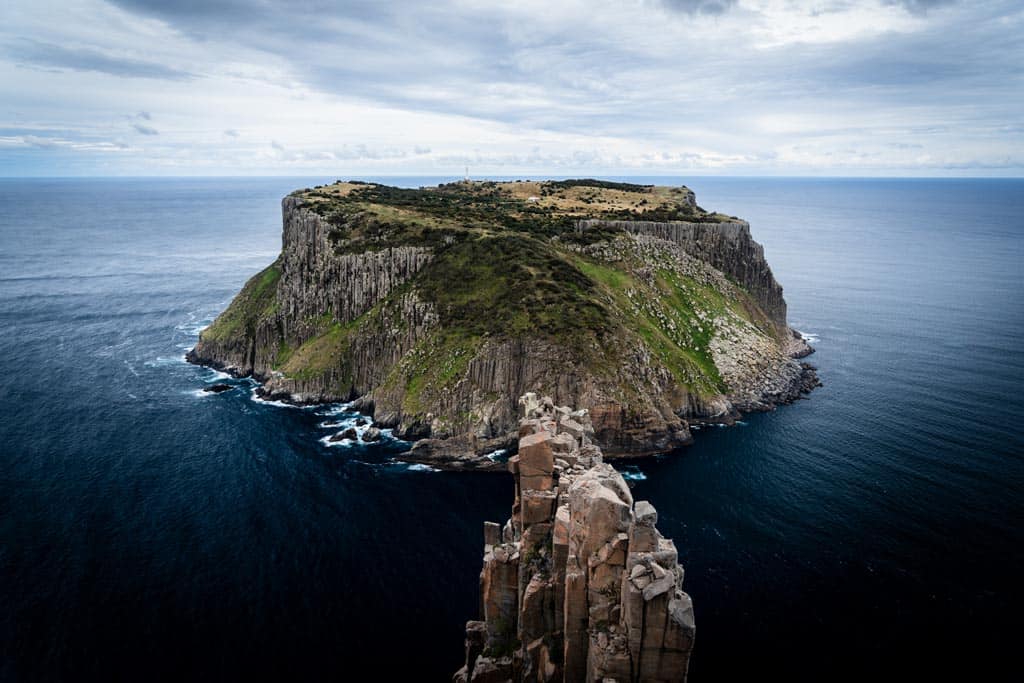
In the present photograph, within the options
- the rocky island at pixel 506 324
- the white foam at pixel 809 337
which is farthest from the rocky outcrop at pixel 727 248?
the white foam at pixel 809 337

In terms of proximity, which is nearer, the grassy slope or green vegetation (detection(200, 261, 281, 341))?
the grassy slope

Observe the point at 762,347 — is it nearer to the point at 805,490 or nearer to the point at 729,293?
the point at 729,293

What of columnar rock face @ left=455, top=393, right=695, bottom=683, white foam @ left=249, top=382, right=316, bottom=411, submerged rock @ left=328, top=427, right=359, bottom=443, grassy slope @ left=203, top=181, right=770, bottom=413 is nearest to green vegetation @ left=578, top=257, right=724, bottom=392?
grassy slope @ left=203, top=181, right=770, bottom=413

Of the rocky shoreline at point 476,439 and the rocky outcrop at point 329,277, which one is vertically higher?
the rocky outcrop at point 329,277

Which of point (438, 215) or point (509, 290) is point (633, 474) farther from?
point (438, 215)

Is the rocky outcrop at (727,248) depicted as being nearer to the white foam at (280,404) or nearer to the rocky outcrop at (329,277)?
the rocky outcrop at (329,277)

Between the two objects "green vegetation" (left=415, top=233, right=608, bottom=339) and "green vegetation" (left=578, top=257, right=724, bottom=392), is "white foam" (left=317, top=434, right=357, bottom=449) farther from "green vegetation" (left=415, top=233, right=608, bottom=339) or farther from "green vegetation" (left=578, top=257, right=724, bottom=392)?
"green vegetation" (left=578, top=257, right=724, bottom=392)
